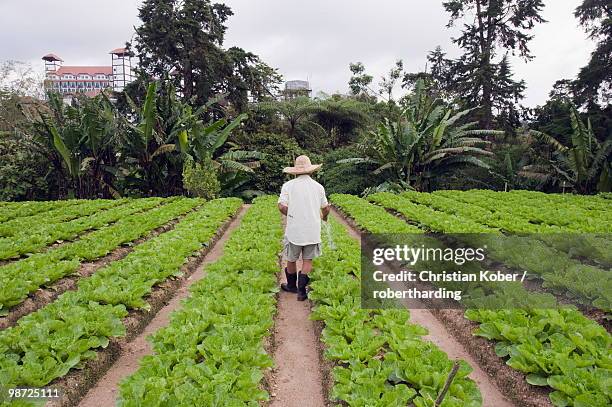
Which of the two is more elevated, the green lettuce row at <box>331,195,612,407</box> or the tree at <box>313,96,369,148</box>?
the tree at <box>313,96,369,148</box>

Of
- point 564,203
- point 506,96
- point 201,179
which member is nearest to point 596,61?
point 506,96

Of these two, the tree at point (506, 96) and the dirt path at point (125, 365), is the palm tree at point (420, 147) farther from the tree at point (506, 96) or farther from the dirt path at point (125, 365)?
the dirt path at point (125, 365)

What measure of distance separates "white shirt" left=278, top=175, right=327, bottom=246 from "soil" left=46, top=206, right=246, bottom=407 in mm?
1704

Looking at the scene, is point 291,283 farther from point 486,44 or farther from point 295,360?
point 486,44

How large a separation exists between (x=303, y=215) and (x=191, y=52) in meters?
17.7

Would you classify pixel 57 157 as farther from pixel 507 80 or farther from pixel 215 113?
pixel 507 80

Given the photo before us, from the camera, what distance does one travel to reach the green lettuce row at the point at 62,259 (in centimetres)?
471

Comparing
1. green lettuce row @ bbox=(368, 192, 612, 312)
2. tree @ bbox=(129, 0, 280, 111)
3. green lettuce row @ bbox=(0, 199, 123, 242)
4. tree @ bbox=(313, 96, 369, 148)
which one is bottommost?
green lettuce row @ bbox=(0, 199, 123, 242)

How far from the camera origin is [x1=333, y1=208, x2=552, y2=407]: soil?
3.11 metres

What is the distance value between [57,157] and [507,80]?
20.6 meters

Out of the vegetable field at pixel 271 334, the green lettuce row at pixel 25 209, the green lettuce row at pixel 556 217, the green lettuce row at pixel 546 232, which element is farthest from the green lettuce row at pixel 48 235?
the green lettuce row at pixel 556 217

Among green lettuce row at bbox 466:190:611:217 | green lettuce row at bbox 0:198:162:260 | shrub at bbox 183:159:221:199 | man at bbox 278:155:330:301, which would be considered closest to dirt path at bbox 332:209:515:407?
man at bbox 278:155:330:301

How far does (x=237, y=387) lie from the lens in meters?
2.95

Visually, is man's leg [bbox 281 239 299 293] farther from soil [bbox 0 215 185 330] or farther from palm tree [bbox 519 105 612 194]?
palm tree [bbox 519 105 612 194]
